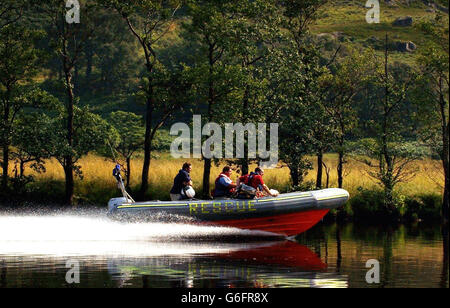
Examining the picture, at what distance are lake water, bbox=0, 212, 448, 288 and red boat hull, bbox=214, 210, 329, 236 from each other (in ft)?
0.90

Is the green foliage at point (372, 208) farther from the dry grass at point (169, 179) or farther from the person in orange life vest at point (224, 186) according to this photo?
the person in orange life vest at point (224, 186)

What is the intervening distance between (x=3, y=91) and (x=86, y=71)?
50.7m

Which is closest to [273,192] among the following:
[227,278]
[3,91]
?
[227,278]

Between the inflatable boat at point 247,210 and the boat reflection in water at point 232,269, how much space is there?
1.88 m

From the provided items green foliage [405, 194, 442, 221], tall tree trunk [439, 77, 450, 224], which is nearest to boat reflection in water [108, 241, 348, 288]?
tall tree trunk [439, 77, 450, 224]

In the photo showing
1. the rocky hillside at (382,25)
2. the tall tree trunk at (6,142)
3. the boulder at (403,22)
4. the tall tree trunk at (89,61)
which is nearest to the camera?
the tall tree trunk at (6,142)

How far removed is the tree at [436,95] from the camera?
32094mm

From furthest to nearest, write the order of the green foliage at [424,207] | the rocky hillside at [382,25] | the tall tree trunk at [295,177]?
the rocky hillside at [382,25]
the tall tree trunk at [295,177]
the green foliage at [424,207]

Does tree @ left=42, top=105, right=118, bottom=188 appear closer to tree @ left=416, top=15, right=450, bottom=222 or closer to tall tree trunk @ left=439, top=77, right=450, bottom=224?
tree @ left=416, top=15, right=450, bottom=222

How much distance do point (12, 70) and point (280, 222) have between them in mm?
14860

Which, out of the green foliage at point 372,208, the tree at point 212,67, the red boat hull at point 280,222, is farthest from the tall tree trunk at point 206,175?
the red boat hull at point 280,222

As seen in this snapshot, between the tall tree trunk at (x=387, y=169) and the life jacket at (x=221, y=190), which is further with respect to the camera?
the tall tree trunk at (x=387, y=169)

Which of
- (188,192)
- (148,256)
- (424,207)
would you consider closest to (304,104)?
(424,207)

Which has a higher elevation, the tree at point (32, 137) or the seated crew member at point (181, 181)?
the tree at point (32, 137)
